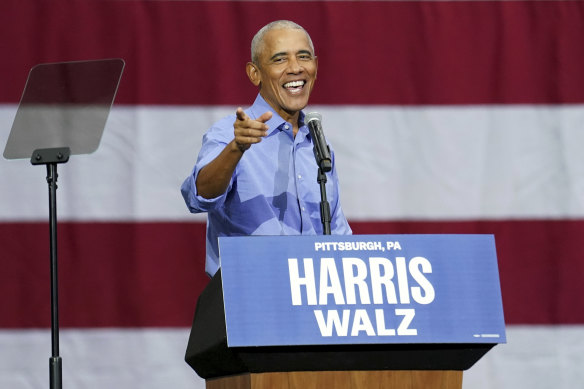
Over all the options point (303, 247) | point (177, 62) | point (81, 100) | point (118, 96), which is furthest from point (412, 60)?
point (303, 247)

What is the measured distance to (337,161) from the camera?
3.03 m

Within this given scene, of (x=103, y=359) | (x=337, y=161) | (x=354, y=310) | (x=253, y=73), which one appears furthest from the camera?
(x=337, y=161)

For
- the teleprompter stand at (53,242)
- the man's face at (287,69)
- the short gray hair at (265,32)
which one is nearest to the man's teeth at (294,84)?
the man's face at (287,69)

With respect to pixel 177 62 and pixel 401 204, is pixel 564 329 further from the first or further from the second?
pixel 177 62

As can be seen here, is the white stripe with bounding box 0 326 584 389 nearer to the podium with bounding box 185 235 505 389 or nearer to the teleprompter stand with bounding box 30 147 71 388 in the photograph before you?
the teleprompter stand with bounding box 30 147 71 388

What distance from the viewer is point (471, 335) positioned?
1.63 metres

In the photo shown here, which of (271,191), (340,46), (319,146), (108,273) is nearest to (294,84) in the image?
(271,191)

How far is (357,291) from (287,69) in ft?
2.56

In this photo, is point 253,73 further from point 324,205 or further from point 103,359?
point 103,359

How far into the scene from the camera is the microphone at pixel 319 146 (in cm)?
175

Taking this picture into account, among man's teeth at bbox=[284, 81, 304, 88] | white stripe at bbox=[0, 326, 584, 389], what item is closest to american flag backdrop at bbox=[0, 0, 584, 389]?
white stripe at bbox=[0, 326, 584, 389]

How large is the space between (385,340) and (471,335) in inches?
5.9

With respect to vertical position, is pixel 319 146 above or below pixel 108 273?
below

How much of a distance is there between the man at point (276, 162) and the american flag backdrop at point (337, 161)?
2.38 ft
